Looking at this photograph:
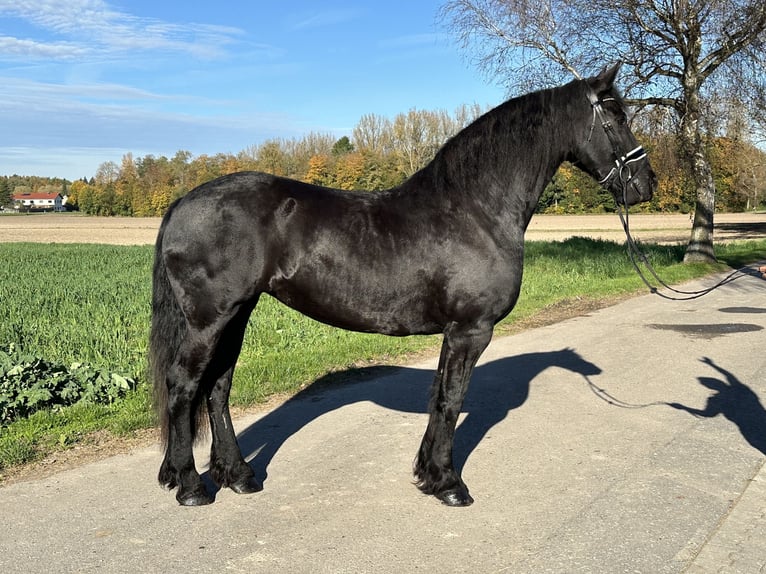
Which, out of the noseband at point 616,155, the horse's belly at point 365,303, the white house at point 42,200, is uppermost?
the white house at point 42,200

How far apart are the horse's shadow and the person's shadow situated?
1.30 metres

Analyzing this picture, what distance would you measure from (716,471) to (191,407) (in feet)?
11.6

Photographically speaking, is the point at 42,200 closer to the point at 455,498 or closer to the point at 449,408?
the point at 449,408

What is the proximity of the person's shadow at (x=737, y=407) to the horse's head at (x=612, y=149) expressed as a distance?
234 cm

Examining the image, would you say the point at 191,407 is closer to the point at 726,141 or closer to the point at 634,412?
the point at 634,412

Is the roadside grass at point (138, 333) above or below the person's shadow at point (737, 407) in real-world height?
above

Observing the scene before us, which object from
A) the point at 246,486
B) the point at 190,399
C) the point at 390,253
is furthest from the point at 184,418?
the point at 390,253

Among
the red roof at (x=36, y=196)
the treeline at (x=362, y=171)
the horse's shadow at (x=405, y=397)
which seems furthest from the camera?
the red roof at (x=36, y=196)

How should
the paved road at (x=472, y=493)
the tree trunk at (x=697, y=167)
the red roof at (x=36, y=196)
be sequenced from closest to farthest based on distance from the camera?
the paved road at (x=472, y=493), the tree trunk at (x=697, y=167), the red roof at (x=36, y=196)

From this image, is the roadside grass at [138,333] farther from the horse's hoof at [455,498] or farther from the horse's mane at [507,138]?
the horse's mane at [507,138]

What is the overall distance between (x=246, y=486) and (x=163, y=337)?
3.51 ft

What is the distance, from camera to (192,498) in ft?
13.3

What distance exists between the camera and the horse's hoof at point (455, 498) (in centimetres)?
411

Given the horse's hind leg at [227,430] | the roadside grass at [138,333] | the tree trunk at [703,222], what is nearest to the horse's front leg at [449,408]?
the horse's hind leg at [227,430]
